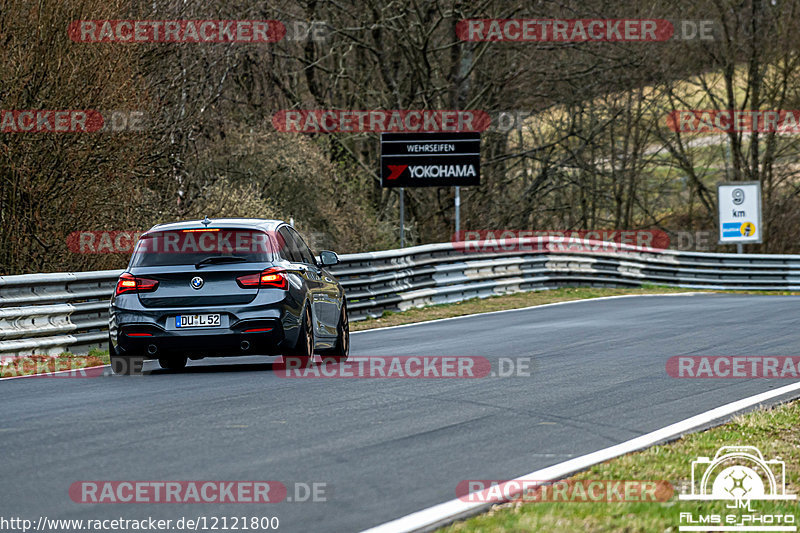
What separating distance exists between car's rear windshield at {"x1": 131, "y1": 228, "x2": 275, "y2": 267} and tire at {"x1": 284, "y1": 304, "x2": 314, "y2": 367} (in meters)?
0.72

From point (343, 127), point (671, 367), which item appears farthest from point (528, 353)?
point (343, 127)

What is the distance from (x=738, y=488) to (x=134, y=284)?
6944 mm

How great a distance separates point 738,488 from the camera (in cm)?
632

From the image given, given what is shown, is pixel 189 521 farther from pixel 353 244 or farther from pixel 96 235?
pixel 353 244

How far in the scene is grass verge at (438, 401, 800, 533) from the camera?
557 centimetres

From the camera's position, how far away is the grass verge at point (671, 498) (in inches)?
219

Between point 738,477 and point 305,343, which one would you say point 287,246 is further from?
point 738,477

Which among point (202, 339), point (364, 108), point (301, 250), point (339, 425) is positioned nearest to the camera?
point (339, 425)

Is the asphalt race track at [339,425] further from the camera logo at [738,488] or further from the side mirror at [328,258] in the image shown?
the side mirror at [328,258]

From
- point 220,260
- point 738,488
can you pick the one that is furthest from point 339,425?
point 220,260

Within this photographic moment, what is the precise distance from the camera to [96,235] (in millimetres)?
18281

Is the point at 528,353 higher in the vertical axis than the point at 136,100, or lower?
lower

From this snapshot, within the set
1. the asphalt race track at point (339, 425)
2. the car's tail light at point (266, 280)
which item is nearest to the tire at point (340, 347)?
the asphalt race track at point (339, 425)

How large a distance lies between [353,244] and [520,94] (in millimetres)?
8207
